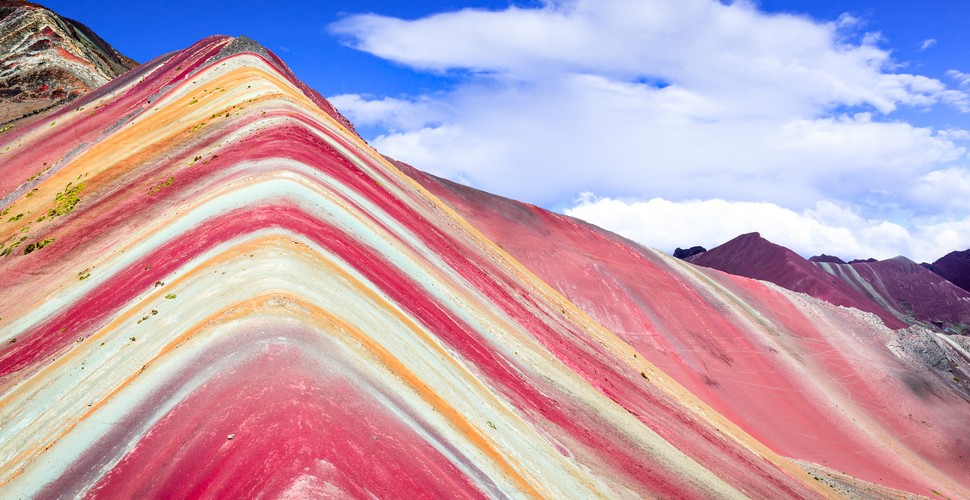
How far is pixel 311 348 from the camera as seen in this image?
40.3ft

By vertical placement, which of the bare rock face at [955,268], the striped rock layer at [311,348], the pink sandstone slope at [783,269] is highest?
the bare rock face at [955,268]

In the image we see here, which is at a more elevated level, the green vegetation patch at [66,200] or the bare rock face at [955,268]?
the bare rock face at [955,268]

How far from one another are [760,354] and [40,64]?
69.3 m

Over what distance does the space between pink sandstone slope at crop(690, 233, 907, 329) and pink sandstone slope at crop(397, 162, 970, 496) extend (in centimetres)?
4700

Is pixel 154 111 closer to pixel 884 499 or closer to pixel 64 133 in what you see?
pixel 64 133

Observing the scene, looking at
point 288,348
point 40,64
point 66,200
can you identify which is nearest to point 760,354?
point 66,200

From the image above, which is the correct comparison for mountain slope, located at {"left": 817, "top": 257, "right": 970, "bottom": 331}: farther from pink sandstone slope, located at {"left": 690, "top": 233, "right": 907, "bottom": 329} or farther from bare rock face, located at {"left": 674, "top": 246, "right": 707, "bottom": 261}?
bare rock face, located at {"left": 674, "top": 246, "right": 707, "bottom": 261}

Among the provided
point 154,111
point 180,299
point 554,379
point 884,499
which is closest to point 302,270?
point 180,299

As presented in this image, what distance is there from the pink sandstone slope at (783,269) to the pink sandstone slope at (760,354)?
154 ft

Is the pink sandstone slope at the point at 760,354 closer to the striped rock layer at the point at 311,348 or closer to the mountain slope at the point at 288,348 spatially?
the striped rock layer at the point at 311,348

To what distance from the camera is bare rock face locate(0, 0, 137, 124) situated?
6597 cm

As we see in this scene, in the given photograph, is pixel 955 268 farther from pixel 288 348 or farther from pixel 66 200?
pixel 288 348

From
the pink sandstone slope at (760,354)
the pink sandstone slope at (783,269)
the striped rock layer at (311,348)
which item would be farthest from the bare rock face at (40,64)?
the pink sandstone slope at (783,269)

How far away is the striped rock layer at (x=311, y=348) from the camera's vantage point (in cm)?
1077
